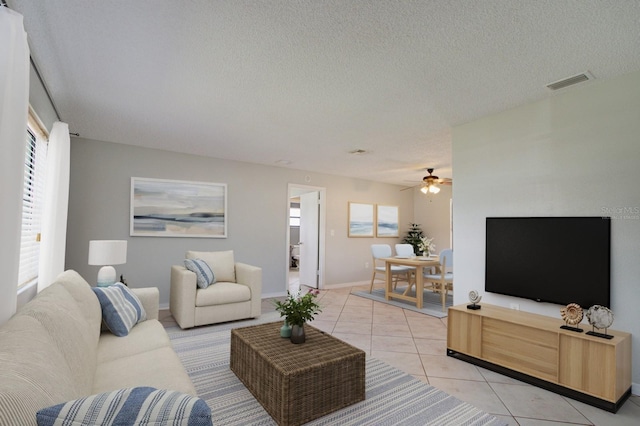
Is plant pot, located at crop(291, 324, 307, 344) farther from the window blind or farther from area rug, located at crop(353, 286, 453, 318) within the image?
area rug, located at crop(353, 286, 453, 318)

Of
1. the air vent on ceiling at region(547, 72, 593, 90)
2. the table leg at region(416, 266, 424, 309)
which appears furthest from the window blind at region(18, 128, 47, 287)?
the table leg at region(416, 266, 424, 309)

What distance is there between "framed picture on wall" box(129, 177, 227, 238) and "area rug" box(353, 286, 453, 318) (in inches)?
110

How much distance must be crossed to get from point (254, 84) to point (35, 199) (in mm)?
2361

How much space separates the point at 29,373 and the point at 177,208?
14.2ft

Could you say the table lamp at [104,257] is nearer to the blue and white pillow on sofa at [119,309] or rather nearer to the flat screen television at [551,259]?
the blue and white pillow on sofa at [119,309]

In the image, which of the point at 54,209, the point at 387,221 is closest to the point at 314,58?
the point at 54,209

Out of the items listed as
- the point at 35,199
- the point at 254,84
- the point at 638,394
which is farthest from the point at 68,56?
the point at 638,394

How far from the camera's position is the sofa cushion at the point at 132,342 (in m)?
2.05

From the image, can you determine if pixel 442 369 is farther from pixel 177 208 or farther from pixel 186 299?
pixel 177 208

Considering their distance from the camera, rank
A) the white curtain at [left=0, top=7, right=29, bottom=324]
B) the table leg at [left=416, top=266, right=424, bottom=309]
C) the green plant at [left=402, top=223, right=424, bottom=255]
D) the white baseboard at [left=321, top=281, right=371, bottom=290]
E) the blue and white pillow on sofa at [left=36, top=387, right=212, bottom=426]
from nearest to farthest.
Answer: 1. the blue and white pillow on sofa at [left=36, top=387, right=212, bottom=426]
2. the white curtain at [left=0, top=7, right=29, bottom=324]
3. the table leg at [left=416, top=266, right=424, bottom=309]
4. the white baseboard at [left=321, top=281, right=371, bottom=290]
5. the green plant at [left=402, top=223, right=424, bottom=255]

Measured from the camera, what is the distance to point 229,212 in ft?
18.0

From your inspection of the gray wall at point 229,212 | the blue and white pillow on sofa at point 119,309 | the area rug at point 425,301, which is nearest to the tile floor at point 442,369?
the area rug at point 425,301

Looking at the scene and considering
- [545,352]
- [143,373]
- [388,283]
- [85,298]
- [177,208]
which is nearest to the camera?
[143,373]

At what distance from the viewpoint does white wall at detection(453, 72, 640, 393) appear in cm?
251
